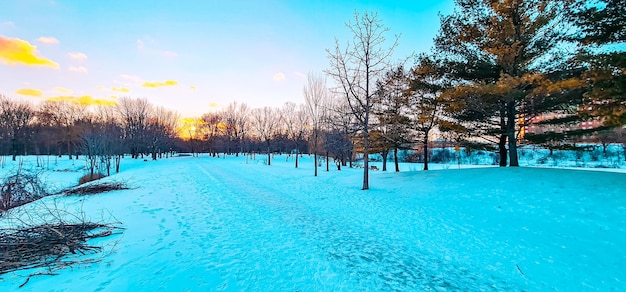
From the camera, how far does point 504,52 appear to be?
374 inches

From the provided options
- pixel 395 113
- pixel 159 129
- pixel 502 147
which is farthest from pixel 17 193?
pixel 159 129

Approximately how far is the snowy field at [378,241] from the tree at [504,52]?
2.72m

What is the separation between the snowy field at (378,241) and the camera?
3.54 metres

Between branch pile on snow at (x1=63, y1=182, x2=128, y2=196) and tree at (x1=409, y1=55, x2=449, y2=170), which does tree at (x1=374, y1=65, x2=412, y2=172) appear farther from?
branch pile on snow at (x1=63, y1=182, x2=128, y2=196)

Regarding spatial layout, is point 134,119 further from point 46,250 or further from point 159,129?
point 46,250

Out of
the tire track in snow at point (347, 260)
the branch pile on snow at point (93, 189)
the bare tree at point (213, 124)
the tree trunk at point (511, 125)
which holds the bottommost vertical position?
the tire track in snow at point (347, 260)

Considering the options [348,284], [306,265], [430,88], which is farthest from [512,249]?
[430,88]

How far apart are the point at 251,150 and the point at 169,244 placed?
209 ft

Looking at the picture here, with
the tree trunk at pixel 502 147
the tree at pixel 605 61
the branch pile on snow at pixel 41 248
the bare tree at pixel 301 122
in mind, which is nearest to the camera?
the branch pile on snow at pixel 41 248

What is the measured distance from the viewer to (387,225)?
21.1ft

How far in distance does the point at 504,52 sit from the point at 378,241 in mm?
8942

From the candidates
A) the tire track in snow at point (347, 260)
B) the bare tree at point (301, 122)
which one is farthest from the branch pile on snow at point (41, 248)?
the bare tree at point (301, 122)

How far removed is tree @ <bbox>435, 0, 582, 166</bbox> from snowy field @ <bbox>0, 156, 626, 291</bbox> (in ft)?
8.94

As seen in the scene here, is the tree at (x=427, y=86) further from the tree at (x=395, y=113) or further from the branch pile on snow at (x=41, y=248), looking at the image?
the branch pile on snow at (x=41, y=248)
